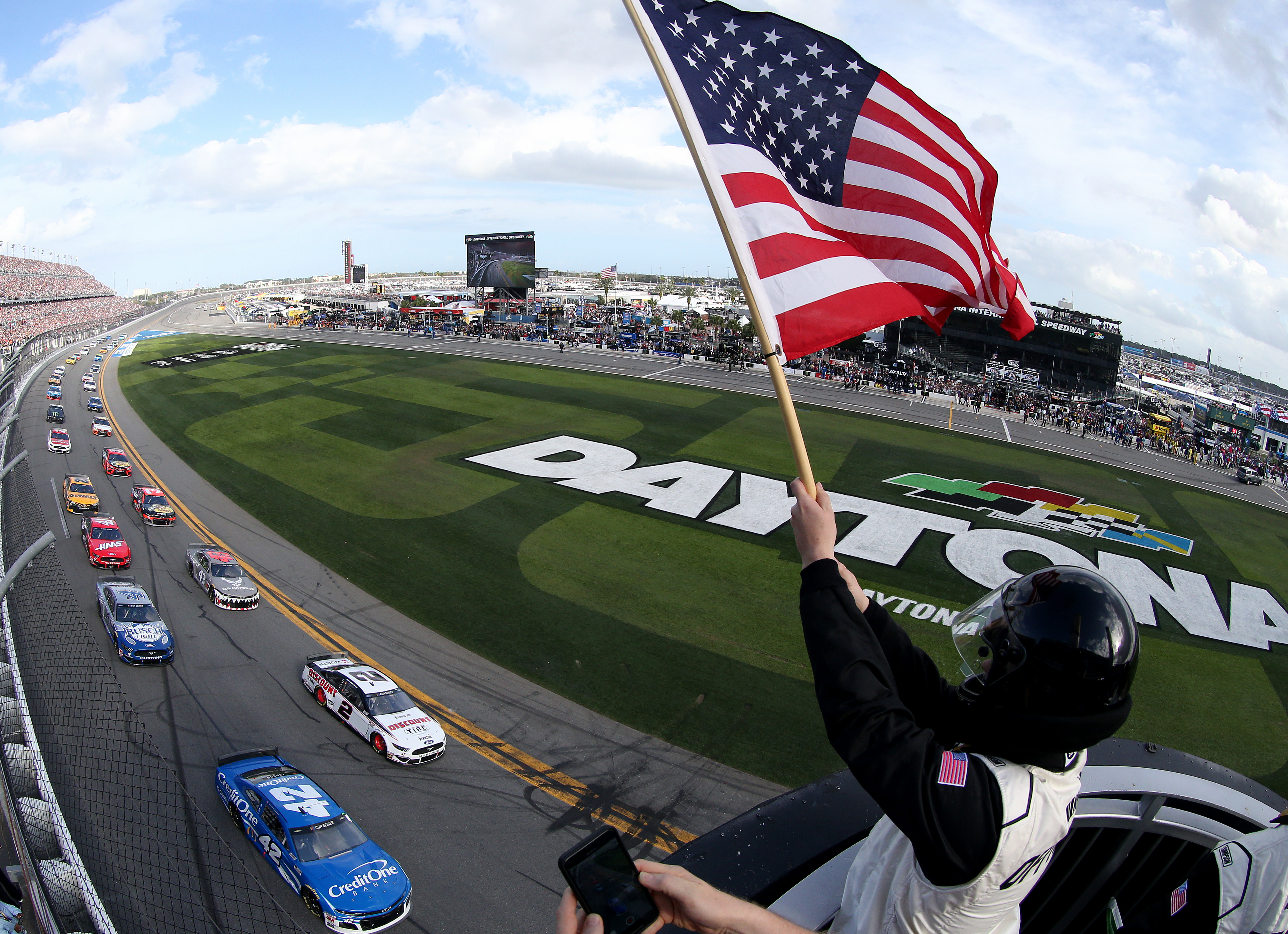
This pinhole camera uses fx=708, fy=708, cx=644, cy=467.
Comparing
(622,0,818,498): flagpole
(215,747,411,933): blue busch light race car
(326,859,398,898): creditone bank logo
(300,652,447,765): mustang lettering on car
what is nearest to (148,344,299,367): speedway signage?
(300,652,447,765): mustang lettering on car

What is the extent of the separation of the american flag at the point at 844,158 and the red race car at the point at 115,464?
3341 cm

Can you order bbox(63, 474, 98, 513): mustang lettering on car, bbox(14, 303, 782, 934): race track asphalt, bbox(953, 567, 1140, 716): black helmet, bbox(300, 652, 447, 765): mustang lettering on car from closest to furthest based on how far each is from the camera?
bbox(953, 567, 1140, 716): black helmet, bbox(14, 303, 782, 934): race track asphalt, bbox(300, 652, 447, 765): mustang lettering on car, bbox(63, 474, 98, 513): mustang lettering on car

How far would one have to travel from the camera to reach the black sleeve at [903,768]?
2.00 m

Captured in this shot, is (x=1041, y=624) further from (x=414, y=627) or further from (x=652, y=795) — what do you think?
(x=414, y=627)

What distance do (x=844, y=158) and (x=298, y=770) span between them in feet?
45.0

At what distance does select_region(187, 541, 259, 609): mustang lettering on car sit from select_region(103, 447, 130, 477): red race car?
1214cm

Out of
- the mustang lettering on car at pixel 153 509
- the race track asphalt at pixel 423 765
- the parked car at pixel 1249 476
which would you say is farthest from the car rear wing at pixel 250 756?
the parked car at pixel 1249 476

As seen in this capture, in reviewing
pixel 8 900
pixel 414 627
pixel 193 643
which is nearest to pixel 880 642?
pixel 8 900

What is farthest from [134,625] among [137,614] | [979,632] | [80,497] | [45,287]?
[45,287]

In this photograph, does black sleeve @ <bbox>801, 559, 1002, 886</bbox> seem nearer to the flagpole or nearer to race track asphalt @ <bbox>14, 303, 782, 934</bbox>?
the flagpole

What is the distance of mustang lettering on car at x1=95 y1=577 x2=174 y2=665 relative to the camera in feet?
54.0

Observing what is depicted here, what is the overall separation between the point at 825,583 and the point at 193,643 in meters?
19.9

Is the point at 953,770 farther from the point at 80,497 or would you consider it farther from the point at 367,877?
the point at 80,497

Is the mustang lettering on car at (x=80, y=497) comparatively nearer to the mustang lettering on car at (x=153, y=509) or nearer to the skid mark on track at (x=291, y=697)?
the mustang lettering on car at (x=153, y=509)
